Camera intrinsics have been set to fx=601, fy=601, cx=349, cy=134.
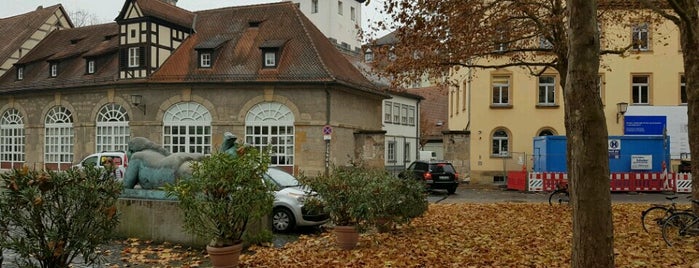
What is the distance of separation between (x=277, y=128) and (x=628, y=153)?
54.5ft

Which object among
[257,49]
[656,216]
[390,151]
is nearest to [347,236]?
[656,216]

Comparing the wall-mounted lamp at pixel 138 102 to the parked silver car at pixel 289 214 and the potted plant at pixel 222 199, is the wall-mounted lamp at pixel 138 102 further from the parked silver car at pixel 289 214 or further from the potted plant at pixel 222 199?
the potted plant at pixel 222 199

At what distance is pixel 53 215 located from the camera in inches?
241

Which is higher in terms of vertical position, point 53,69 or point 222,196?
point 53,69

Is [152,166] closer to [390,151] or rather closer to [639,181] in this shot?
[639,181]

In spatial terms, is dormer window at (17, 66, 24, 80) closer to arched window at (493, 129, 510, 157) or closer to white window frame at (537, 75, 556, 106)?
arched window at (493, 129, 510, 157)

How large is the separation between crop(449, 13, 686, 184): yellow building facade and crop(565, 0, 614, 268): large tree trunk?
26.8m

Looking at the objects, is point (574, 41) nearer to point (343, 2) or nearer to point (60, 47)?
point (60, 47)

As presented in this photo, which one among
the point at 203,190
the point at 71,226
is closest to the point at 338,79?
the point at 203,190

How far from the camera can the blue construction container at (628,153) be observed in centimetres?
2712

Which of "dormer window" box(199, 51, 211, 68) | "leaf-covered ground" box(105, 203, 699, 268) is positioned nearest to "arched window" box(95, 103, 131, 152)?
"dormer window" box(199, 51, 211, 68)

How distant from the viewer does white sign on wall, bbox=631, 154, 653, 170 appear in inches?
1068

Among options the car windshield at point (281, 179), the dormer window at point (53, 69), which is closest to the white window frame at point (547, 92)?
the car windshield at point (281, 179)

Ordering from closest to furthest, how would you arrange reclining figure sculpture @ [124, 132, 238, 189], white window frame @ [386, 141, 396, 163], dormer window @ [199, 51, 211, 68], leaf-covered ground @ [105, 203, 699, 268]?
leaf-covered ground @ [105, 203, 699, 268] → reclining figure sculpture @ [124, 132, 238, 189] → dormer window @ [199, 51, 211, 68] → white window frame @ [386, 141, 396, 163]
